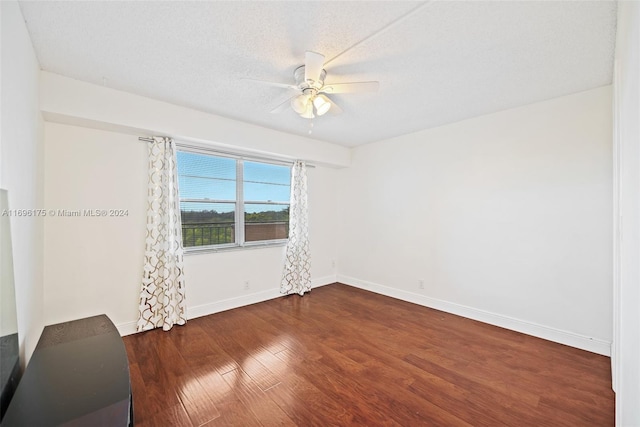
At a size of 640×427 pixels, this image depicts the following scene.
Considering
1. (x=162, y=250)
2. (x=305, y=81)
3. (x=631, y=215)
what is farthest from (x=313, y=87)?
(x=162, y=250)

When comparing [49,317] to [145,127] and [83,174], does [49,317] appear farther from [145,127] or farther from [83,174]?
[145,127]

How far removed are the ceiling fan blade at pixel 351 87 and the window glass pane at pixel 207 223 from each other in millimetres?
2297

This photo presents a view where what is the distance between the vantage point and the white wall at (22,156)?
1313 millimetres

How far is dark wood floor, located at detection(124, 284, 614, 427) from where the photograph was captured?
1727 millimetres

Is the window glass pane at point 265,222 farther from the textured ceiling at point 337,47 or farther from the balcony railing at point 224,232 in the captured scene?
the textured ceiling at point 337,47

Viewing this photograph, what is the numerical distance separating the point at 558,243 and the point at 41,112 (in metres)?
5.08

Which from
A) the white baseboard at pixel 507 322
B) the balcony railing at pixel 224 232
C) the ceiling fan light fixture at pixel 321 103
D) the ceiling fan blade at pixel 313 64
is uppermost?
the ceiling fan blade at pixel 313 64

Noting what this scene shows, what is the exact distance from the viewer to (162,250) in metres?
2.98

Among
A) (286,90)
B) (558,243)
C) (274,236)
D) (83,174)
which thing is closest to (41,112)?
(83,174)

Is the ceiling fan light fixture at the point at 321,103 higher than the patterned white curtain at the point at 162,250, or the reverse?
the ceiling fan light fixture at the point at 321,103

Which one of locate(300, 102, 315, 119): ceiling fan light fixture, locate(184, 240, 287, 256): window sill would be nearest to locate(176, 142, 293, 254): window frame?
locate(184, 240, 287, 256): window sill

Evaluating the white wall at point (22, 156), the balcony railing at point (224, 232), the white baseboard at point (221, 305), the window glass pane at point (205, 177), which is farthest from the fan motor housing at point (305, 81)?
the white baseboard at point (221, 305)

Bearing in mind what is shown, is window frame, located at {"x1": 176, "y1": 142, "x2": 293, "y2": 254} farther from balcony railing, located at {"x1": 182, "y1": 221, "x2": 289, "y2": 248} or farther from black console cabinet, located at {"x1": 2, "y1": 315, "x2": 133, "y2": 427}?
black console cabinet, located at {"x1": 2, "y1": 315, "x2": 133, "y2": 427}

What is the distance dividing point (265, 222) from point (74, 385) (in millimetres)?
3046
